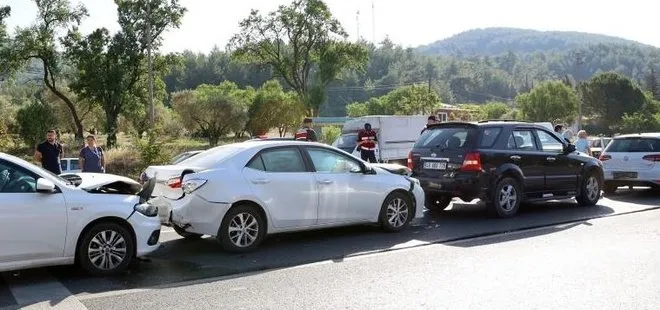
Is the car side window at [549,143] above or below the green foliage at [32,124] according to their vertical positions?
below

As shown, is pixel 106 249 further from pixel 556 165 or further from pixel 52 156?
pixel 556 165

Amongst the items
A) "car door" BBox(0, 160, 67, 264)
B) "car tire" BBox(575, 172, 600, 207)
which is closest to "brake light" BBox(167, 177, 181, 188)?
"car door" BBox(0, 160, 67, 264)

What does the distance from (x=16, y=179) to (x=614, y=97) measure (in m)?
119

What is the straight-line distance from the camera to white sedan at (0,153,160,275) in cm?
647

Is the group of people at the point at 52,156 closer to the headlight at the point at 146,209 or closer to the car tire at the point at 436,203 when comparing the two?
the headlight at the point at 146,209

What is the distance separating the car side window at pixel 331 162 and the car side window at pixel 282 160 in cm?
22

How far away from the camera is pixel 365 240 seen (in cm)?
916

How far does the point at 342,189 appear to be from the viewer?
9.16 metres

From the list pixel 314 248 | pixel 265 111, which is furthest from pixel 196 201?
pixel 265 111

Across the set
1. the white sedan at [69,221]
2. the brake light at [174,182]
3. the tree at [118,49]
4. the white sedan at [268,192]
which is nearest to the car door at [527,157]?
the white sedan at [268,192]

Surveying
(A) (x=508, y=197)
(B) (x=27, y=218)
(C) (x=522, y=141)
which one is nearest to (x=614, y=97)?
(C) (x=522, y=141)

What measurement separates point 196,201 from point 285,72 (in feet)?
161

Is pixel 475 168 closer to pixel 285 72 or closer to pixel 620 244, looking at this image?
pixel 620 244

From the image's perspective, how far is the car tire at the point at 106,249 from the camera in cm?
692
